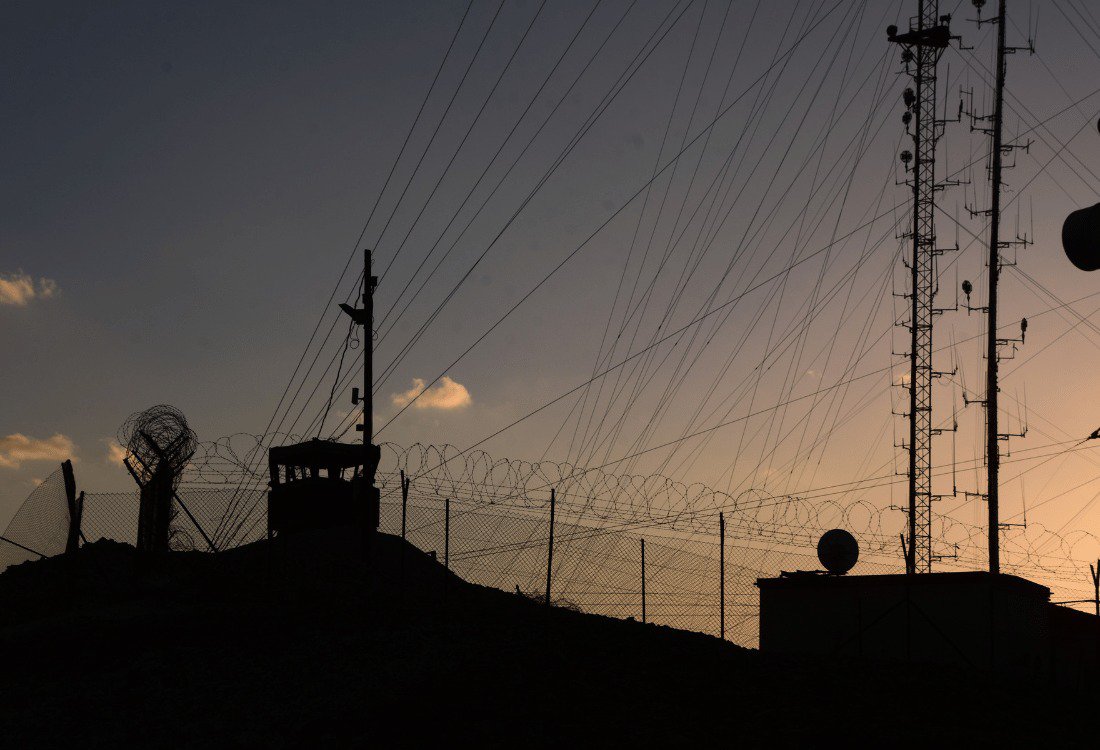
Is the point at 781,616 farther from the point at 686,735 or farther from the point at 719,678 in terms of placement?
the point at 686,735

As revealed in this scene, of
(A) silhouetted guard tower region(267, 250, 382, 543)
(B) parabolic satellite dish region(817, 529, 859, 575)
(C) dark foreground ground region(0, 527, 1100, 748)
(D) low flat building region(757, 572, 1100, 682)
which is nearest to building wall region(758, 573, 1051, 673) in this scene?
(D) low flat building region(757, 572, 1100, 682)

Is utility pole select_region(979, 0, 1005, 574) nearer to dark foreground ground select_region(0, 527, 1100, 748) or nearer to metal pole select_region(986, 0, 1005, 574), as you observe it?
metal pole select_region(986, 0, 1005, 574)

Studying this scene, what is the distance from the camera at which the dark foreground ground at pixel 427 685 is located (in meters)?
15.6

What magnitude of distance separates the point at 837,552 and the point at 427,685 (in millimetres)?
17379

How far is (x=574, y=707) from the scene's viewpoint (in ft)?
53.2

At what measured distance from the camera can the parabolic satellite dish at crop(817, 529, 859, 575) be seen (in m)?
31.5

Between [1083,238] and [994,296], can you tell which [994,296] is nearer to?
[994,296]

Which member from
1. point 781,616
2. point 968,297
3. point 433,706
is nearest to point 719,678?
point 433,706

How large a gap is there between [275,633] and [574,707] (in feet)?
20.5

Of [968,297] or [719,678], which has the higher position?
[968,297]

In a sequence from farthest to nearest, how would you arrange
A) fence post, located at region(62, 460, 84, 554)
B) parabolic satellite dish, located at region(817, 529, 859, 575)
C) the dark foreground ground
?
parabolic satellite dish, located at region(817, 529, 859, 575), fence post, located at region(62, 460, 84, 554), the dark foreground ground

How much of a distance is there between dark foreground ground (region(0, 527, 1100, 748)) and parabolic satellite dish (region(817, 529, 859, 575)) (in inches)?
373

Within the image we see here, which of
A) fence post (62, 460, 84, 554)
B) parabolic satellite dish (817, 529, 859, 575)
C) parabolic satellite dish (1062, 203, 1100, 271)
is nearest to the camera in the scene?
parabolic satellite dish (1062, 203, 1100, 271)

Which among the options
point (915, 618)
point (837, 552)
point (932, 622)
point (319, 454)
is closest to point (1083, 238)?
point (932, 622)
